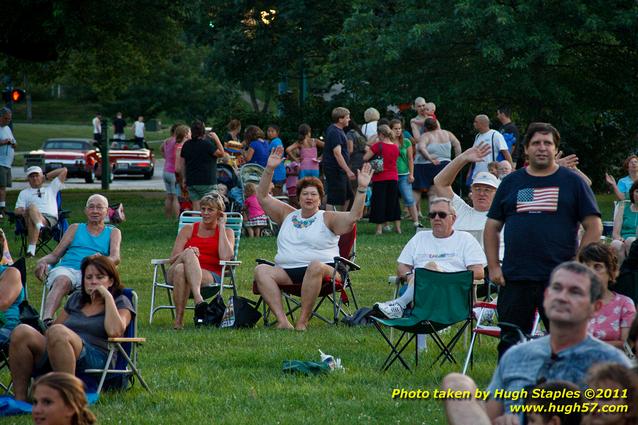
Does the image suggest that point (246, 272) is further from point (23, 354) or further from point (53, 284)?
point (23, 354)

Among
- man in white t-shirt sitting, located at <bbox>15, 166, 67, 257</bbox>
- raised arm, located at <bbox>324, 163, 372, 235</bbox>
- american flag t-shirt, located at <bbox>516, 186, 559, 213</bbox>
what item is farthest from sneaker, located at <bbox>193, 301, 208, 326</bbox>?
man in white t-shirt sitting, located at <bbox>15, 166, 67, 257</bbox>

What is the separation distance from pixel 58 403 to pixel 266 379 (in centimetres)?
351

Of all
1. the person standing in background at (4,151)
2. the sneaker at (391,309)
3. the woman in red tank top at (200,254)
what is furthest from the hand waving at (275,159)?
the person standing in background at (4,151)

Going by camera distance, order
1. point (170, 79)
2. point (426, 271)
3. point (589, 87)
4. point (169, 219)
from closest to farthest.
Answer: point (426, 271) < point (169, 219) < point (589, 87) < point (170, 79)

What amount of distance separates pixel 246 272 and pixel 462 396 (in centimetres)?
962

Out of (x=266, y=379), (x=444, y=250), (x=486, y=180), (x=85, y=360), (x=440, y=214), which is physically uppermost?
(x=486, y=180)

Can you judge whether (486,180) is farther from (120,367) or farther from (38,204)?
(38,204)

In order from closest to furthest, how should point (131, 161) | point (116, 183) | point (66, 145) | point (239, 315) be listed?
point (239, 315), point (116, 183), point (131, 161), point (66, 145)

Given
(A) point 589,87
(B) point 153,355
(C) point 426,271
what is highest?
(A) point 589,87

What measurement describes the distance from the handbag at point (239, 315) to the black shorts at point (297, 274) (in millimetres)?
447

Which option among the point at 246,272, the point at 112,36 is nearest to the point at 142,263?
the point at 246,272

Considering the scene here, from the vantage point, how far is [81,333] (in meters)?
8.44

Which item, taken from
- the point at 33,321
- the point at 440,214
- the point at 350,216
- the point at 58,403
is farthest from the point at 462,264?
the point at 58,403

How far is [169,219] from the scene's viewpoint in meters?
22.4
